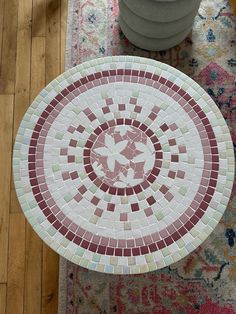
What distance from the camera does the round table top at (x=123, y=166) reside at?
1.20m

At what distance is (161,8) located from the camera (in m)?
1.58

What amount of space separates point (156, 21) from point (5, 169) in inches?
36.1

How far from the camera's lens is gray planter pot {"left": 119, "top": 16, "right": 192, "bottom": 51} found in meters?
1.85

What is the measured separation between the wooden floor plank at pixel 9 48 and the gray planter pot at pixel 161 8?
67cm

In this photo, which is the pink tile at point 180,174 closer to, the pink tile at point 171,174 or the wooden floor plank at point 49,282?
the pink tile at point 171,174

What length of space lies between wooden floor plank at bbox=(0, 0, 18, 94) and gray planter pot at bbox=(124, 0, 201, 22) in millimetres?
673

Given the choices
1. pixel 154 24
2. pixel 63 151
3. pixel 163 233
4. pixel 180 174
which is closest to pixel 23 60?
pixel 154 24

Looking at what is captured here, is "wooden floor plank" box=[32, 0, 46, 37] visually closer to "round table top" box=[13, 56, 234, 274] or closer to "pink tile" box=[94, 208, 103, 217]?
"round table top" box=[13, 56, 234, 274]

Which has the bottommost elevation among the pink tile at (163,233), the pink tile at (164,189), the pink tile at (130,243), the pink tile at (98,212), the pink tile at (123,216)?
A: the pink tile at (130,243)

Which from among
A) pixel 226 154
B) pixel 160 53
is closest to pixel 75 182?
pixel 226 154

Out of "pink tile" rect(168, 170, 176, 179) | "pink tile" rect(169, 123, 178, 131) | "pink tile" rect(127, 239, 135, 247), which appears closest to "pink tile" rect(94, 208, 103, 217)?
"pink tile" rect(127, 239, 135, 247)

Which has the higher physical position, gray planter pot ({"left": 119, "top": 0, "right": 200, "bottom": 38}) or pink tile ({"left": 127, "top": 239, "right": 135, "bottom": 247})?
gray planter pot ({"left": 119, "top": 0, "right": 200, "bottom": 38})

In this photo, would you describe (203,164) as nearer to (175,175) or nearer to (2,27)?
(175,175)

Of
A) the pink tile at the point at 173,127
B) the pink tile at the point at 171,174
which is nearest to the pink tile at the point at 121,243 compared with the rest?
the pink tile at the point at 171,174
